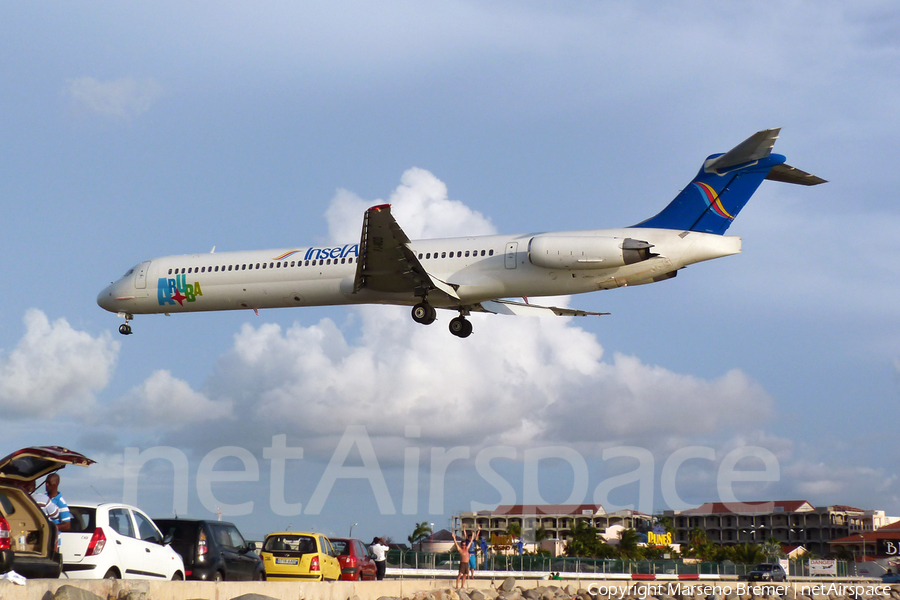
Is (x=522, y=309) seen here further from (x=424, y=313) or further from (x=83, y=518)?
(x=83, y=518)

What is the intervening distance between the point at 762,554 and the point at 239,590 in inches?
2982

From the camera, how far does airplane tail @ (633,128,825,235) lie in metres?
25.1

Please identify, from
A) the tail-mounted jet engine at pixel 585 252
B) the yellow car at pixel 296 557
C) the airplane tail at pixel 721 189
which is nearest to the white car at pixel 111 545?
the yellow car at pixel 296 557

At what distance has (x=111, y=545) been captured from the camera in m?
12.2

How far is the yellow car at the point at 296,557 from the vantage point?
1731 cm

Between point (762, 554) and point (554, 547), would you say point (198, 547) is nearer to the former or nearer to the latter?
point (762, 554)

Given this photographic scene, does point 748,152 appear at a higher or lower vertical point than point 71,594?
higher

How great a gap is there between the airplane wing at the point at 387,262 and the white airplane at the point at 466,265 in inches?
1.2

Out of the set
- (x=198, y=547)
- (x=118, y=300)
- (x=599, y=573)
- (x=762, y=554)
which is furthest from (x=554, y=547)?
(x=198, y=547)

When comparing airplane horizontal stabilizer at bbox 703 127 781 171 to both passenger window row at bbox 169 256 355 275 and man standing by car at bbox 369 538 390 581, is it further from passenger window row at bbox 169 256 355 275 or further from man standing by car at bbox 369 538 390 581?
man standing by car at bbox 369 538 390 581

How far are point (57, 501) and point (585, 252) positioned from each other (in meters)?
15.7

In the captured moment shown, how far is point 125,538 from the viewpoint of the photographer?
490 inches

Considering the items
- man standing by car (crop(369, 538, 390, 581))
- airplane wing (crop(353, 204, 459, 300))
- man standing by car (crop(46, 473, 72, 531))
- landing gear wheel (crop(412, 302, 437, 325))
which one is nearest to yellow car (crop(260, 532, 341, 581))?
man standing by car (crop(369, 538, 390, 581))

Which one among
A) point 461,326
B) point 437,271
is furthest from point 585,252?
point 461,326
